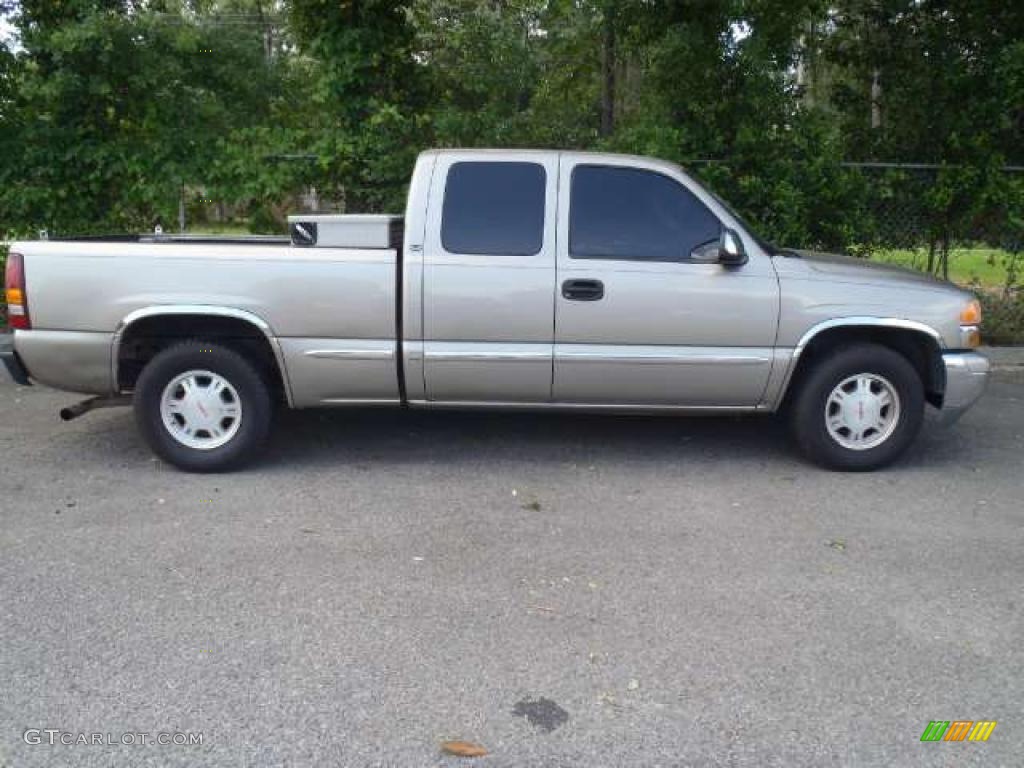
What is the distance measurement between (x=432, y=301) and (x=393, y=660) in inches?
97.4

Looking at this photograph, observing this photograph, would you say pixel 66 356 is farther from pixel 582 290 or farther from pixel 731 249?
pixel 731 249

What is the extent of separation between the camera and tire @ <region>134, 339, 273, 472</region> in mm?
5543

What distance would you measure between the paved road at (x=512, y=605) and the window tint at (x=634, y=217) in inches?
52.5

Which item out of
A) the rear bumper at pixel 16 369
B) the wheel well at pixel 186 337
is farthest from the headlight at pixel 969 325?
the rear bumper at pixel 16 369

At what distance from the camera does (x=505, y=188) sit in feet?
18.5

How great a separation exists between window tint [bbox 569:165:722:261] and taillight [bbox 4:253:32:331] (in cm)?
312

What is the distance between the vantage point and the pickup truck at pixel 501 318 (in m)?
5.43

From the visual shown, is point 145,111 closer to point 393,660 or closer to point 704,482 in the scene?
point 704,482

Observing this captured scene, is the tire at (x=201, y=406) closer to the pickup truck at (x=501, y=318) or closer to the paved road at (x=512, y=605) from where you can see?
the pickup truck at (x=501, y=318)

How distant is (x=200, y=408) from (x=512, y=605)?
8.47 ft

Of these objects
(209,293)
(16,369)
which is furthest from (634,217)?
(16,369)

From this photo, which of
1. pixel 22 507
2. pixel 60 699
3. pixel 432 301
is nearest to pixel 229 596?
pixel 60 699

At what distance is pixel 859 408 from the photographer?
569cm

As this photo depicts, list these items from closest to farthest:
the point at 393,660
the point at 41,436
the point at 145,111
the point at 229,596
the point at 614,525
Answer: the point at 393,660 < the point at 229,596 < the point at 614,525 < the point at 41,436 < the point at 145,111
